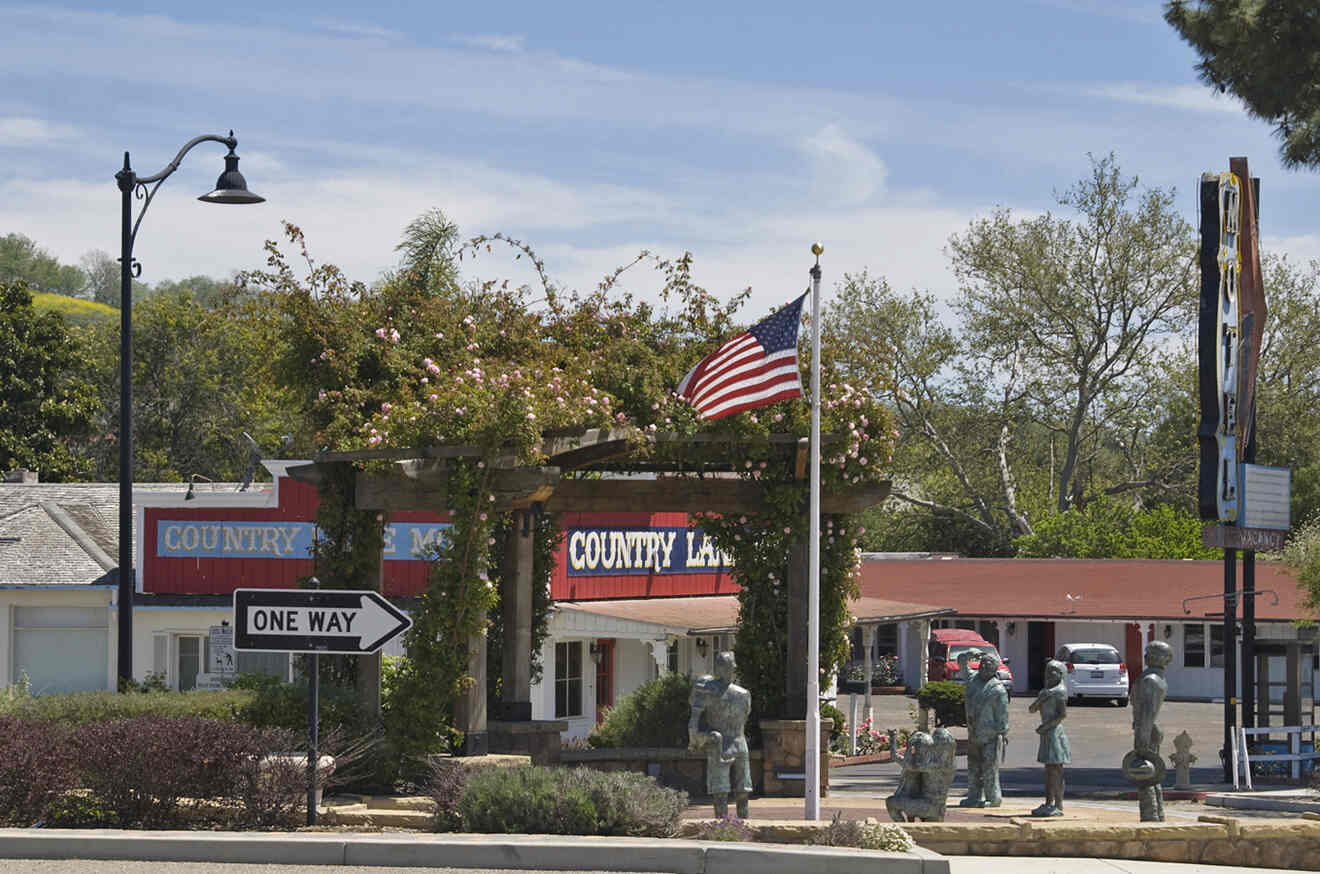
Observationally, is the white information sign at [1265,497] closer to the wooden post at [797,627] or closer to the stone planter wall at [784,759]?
the wooden post at [797,627]

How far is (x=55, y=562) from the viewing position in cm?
2959

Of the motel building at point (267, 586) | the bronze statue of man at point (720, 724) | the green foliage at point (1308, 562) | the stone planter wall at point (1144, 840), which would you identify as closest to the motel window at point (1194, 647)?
the motel building at point (267, 586)

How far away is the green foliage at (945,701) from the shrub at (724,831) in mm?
15588

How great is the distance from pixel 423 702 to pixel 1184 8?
1975 centimetres

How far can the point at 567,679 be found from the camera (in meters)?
28.7

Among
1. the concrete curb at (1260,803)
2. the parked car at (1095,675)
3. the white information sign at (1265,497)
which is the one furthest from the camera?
the parked car at (1095,675)

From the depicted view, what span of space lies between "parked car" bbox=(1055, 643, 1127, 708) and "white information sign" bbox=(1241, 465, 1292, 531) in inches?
740

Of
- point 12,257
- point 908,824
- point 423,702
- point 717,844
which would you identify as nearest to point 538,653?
point 423,702

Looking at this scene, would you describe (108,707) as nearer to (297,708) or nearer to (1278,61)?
(297,708)

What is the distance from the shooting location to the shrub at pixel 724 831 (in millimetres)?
12320

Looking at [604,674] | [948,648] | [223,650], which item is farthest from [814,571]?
[948,648]

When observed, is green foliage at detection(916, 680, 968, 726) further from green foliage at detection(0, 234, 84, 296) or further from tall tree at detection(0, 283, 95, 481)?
green foliage at detection(0, 234, 84, 296)

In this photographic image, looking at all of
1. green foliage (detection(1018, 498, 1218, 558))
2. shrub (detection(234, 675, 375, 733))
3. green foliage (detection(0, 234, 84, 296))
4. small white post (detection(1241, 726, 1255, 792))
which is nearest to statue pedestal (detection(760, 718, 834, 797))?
shrub (detection(234, 675, 375, 733))

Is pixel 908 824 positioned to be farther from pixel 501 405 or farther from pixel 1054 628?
pixel 1054 628
